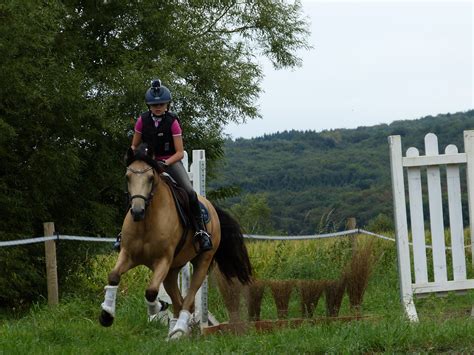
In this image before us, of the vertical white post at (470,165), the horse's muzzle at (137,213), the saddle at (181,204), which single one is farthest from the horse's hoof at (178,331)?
the vertical white post at (470,165)

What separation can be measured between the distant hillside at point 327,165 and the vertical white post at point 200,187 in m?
51.5

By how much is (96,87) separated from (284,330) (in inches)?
624

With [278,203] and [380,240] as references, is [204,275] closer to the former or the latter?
[380,240]

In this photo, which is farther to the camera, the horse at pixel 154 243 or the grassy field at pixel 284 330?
the horse at pixel 154 243

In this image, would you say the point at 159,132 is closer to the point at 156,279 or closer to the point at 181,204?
the point at 181,204

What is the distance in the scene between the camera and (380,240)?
18.2 metres

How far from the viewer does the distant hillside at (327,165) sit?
74625 mm

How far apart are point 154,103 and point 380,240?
9.23 metres

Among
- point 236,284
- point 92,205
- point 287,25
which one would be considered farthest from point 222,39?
point 236,284

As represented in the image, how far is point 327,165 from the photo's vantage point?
96.9m

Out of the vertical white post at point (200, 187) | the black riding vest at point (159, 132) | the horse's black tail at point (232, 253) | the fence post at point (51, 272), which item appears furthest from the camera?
the fence post at point (51, 272)

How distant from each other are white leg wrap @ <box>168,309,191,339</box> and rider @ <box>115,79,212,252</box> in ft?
2.75

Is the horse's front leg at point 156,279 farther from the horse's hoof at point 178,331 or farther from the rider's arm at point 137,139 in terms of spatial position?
the rider's arm at point 137,139

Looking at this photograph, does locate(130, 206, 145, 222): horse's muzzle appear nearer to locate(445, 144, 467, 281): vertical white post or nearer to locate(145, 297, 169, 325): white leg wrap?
locate(145, 297, 169, 325): white leg wrap
